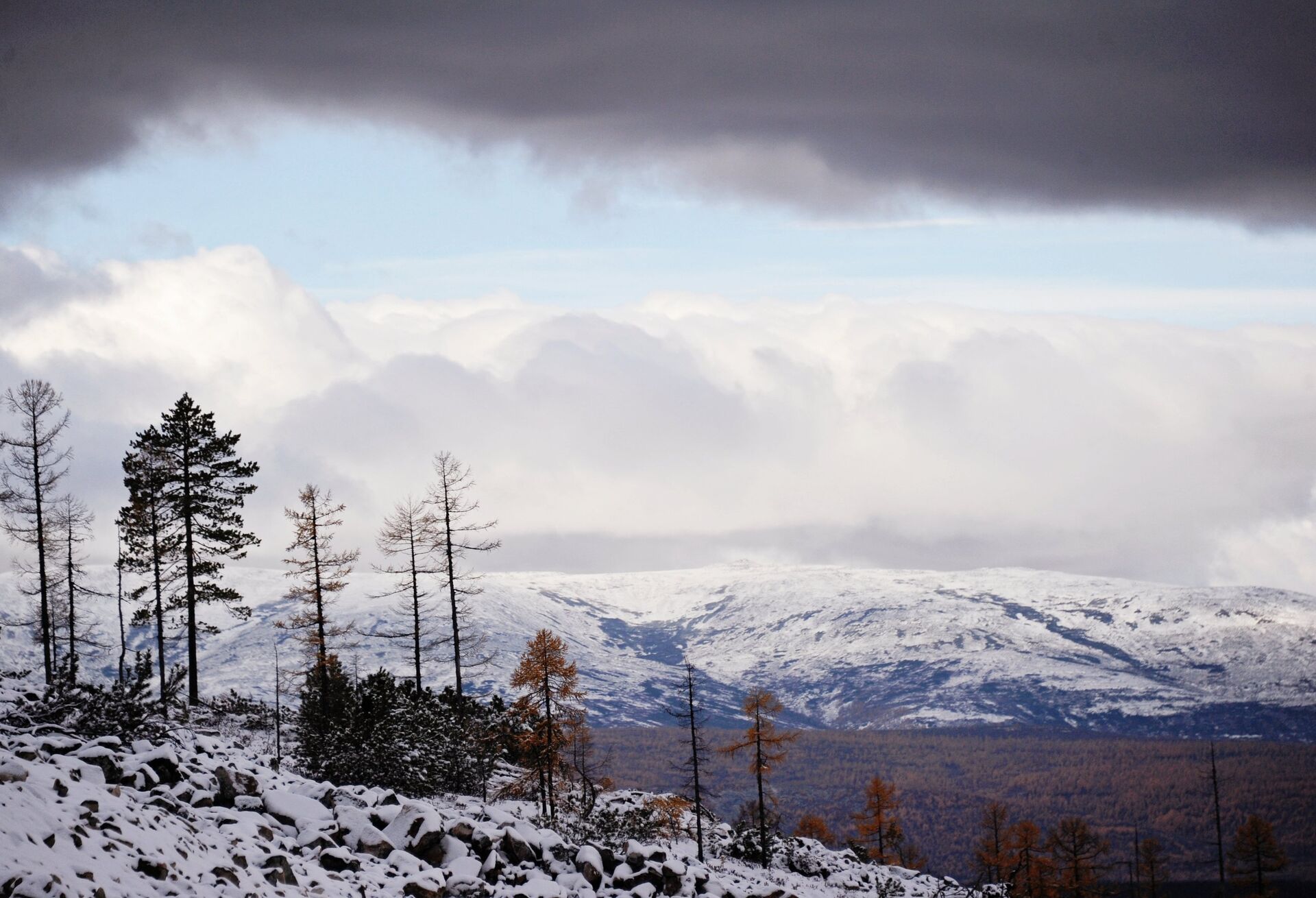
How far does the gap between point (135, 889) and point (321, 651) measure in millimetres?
28057

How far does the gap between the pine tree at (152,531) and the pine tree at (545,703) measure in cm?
1630

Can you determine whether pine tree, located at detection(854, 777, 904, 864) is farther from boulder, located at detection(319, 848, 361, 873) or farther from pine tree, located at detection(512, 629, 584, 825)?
boulder, located at detection(319, 848, 361, 873)

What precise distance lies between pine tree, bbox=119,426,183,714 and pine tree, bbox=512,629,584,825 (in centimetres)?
1630

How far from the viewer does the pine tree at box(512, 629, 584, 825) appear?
53.2 metres

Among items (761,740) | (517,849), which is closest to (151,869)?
(517,849)

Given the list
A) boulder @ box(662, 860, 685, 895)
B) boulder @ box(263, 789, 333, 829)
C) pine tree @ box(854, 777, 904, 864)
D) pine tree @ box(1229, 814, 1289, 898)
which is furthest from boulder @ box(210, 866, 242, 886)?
pine tree @ box(1229, 814, 1289, 898)

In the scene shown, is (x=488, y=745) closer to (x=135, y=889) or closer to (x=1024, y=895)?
(x=135, y=889)

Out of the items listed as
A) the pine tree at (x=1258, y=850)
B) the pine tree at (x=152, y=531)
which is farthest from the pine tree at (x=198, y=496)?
the pine tree at (x=1258, y=850)

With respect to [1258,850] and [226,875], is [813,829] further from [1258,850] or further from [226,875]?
[226,875]

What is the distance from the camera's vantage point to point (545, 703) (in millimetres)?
54375

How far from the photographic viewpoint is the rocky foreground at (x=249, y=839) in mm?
26062

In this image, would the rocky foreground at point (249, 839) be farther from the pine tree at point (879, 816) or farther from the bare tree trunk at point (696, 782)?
the pine tree at point (879, 816)

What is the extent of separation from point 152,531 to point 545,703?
2101 cm

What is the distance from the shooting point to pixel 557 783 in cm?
5938
